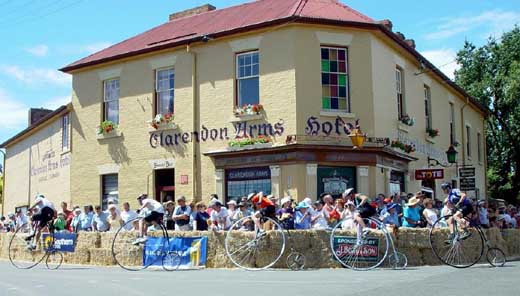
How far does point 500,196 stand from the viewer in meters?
45.0

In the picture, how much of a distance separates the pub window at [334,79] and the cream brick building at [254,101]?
0.12 feet

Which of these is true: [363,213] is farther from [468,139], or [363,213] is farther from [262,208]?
[468,139]

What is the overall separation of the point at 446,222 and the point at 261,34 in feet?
29.9

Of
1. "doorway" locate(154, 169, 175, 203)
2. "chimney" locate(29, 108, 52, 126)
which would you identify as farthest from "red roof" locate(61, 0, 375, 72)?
"chimney" locate(29, 108, 52, 126)

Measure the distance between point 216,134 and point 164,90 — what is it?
3214 mm

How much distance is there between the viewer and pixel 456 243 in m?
16.6

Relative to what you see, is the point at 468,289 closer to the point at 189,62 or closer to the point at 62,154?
the point at 189,62

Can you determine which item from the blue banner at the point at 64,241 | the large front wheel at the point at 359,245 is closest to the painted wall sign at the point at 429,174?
the large front wheel at the point at 359,245

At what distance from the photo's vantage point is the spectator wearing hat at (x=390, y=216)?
58.4 feet

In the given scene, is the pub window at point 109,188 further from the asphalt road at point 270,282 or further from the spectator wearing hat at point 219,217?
the asphalt road at point 270,282

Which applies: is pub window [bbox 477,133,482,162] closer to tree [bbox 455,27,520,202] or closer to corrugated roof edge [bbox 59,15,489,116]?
tree [bbox 455,27,520,202]

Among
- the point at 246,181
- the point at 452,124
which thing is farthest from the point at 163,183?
the point at 452,124

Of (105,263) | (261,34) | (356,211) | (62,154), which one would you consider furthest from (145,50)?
(356,211)

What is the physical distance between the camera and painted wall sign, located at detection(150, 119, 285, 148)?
21969 mm
